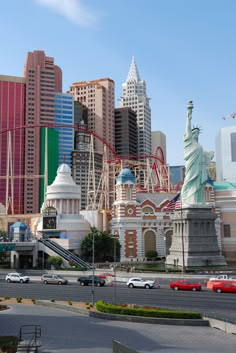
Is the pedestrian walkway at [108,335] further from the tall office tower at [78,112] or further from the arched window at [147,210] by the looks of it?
the tall office tower at [78,112]

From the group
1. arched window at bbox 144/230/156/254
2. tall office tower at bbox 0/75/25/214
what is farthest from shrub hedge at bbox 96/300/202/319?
tall office tower at bbox 0/75/25/214

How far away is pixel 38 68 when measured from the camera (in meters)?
141

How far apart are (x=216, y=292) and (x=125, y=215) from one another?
1360 inches

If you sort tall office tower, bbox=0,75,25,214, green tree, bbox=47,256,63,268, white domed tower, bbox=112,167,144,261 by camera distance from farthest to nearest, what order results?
1. tall office tower, bbox=0,75,25,214
2. white domed tower, bbox=112,167,144,261
3. green tree, bbox=47,256,63,268

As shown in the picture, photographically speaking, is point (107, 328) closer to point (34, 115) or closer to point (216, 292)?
point (216, 292)

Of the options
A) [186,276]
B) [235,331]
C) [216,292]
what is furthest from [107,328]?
[186,276]

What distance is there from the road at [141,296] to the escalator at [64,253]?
47.3 feet

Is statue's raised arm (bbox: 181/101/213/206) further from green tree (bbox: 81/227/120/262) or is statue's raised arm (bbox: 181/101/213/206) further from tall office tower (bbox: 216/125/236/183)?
tall office tower (bbox: 216/125/236/183)

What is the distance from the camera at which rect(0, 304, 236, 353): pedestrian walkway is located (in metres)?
17.4

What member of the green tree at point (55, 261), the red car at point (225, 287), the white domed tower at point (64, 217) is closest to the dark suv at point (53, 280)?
the green tree at point (55, 261)

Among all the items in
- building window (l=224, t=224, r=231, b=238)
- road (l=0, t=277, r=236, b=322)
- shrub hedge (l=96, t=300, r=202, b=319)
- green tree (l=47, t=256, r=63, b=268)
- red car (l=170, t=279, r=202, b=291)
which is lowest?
road (l=0, t=277, r=236, b=322)

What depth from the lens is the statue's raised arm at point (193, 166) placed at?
187 feet

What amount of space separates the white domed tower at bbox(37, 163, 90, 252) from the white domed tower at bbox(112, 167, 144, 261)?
559 cm

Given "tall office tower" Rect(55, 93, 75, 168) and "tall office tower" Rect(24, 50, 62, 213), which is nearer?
"tall office tower" Rect(24, 50, 62, 213)
